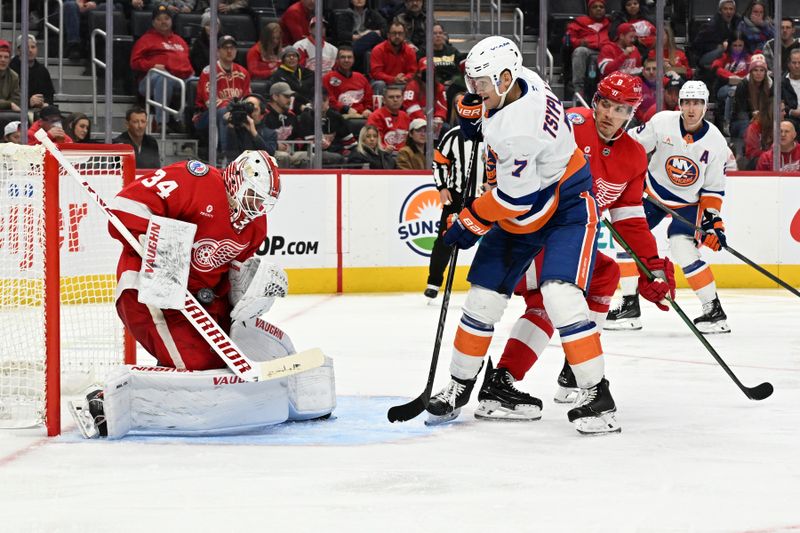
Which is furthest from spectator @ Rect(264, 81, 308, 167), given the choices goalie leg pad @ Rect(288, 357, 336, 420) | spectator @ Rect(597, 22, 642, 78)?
goalie leg pad @ Rect(288, 357, 336, 420)

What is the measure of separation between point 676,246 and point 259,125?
9.09 ft

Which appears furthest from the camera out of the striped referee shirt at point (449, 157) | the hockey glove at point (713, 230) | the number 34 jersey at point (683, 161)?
the striped referee shirt at point (449, 157)

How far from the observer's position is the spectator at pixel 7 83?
22.8 ft

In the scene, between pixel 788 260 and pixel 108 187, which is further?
pixel 788 260

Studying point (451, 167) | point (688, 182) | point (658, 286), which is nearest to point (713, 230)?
point (688, 182)

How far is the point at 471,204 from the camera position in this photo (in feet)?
11.2

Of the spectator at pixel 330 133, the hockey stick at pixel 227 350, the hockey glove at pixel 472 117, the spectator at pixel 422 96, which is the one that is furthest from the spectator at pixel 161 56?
the hockey stick at pixel 227 350

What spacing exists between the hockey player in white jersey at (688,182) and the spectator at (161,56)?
111 inches

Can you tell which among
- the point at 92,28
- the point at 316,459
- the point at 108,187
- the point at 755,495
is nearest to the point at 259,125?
the point at 92,28

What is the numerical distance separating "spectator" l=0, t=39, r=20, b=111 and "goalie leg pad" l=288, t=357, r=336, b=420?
13.5ft

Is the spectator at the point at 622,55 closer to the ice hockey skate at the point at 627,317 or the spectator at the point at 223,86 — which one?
the spectator at the point at 223,86

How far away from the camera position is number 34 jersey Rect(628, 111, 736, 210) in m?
5.99

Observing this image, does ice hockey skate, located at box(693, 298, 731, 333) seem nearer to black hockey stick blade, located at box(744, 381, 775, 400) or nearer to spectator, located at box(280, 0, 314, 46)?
black hockey stick blade, located at box(744, 381, 775, 400)

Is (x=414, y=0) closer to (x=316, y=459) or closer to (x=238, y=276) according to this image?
(x=238, y=276)
